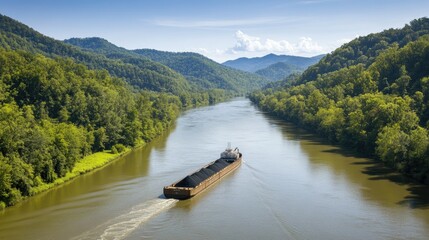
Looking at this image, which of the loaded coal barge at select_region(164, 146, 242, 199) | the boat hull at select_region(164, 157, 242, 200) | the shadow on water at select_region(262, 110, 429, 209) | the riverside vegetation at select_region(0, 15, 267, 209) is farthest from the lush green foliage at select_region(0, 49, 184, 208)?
the shadow on water at select_region(262, 110, 429, 209)

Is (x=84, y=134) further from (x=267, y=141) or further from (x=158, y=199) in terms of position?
(x=267, y=141)

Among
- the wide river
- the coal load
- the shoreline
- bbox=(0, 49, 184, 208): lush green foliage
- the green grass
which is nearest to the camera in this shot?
the wide river

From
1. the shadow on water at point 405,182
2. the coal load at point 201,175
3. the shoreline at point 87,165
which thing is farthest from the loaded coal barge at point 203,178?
the shadow on water at point 405,182

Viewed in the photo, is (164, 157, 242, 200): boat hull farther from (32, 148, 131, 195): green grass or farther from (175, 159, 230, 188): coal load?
(32, 148, 131, 195): green grass

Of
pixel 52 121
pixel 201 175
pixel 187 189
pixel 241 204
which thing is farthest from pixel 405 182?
pixel 52 121

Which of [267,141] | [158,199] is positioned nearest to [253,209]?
[158,199]

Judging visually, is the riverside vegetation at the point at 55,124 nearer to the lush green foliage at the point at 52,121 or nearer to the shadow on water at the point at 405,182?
the lush green foliage at the point at 52,121
